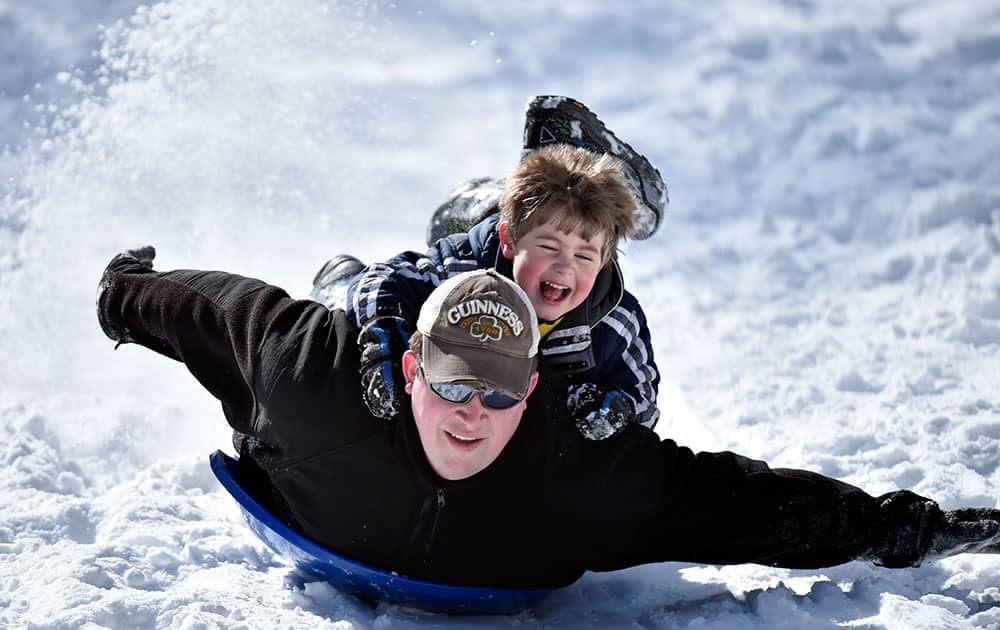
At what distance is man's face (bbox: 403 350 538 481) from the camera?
7.51 ft

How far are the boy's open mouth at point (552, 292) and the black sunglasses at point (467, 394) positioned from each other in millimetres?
436

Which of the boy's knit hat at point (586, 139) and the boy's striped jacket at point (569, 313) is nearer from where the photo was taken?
the boy's striped jacket at point (569, 313)

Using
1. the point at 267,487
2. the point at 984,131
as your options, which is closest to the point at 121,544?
the point at 267,487

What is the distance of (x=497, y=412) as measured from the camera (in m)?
2.30

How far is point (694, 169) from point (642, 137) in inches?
19.8

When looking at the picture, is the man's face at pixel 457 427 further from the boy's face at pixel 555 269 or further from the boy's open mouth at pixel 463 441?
the boy's face at pixel 555 269

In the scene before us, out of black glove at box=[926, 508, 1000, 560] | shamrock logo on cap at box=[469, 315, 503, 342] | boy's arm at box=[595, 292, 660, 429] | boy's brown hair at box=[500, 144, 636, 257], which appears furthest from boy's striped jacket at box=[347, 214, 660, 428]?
black glove at box=[926, 508, 1000, 560]

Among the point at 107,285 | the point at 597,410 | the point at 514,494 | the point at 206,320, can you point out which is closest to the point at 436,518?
the point at 514,494

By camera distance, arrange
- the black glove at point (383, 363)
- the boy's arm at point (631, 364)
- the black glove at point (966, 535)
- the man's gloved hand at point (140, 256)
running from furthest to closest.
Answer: the man's gloved hand at point (140, 256) < the boy's arm at point (631, 364) < the black glove at point (966, 535) < the black glove at point (383, 363)

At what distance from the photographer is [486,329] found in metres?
2.25

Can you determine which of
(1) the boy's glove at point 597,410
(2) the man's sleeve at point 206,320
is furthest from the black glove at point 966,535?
(2) the man's sleeve at point 206,320

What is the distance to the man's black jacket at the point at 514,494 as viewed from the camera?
2428 mm

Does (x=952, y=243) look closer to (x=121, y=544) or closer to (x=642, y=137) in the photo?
(x=642, y=137)

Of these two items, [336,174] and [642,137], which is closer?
[336,174]
